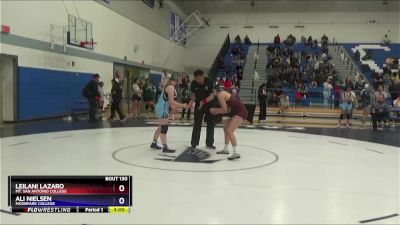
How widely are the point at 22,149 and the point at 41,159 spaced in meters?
1.29

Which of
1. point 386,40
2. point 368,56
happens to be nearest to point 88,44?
point 368,56

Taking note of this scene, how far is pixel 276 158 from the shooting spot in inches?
293

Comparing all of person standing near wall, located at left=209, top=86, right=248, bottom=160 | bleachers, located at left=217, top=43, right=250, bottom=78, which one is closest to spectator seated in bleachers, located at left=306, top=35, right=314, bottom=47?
bleachers, located at left=217, top=43, right=250, bottom=78

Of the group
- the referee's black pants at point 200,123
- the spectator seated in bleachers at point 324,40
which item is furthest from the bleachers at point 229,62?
the referee's black pants at point 200,123

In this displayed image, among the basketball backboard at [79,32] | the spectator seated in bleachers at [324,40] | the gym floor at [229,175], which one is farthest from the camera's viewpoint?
the spectator seated in bleachers at [324,40]

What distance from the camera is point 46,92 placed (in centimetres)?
1467

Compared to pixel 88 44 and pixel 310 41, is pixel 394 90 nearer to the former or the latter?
pixel 310 41
